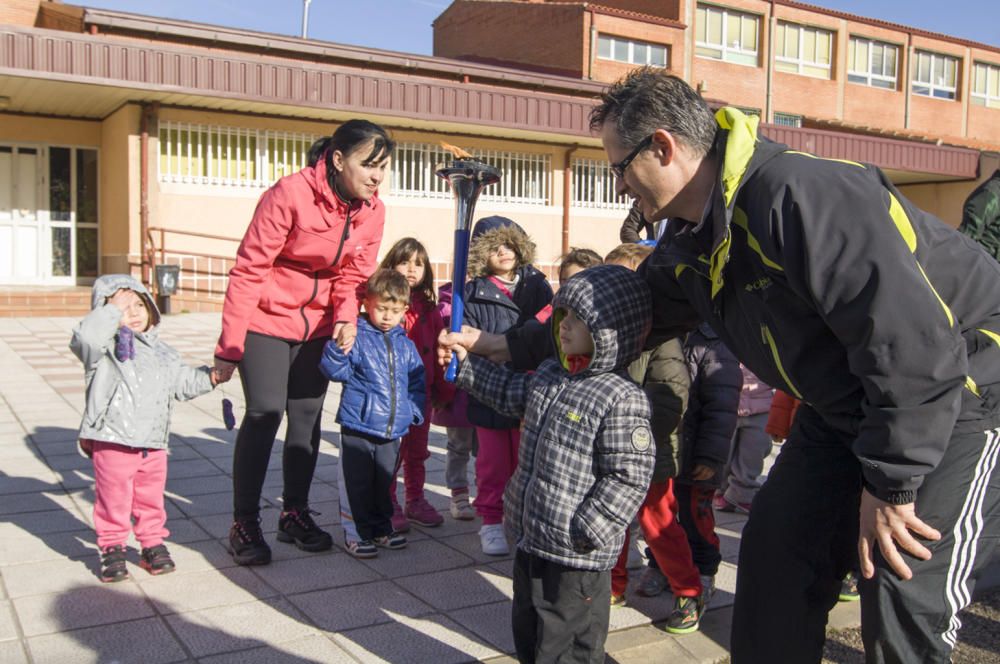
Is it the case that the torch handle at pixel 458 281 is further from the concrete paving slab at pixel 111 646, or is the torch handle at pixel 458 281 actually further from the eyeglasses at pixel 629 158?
the concrete paving slab at pixel 111 646

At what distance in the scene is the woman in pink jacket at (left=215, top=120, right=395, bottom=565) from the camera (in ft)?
14.0

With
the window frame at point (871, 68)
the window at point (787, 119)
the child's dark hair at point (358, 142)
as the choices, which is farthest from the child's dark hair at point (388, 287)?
the window frame at point (871, 68)

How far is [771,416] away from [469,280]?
68.6 inches

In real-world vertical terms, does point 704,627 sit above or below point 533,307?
below

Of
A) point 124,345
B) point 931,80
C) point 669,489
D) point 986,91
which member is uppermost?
point 931,80

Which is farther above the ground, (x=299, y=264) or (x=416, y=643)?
(x=299, y=264)

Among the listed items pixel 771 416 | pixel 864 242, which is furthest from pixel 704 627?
pixel 864 242

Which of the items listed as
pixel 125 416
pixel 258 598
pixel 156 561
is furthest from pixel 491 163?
pixel 258 598

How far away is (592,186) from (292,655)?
1912 cm

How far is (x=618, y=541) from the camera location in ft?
10.0

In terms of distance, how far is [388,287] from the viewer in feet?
15.5

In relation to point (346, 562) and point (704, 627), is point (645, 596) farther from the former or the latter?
point (346, 562)

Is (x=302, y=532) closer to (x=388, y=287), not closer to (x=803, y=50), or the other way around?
(x=388, y=287)

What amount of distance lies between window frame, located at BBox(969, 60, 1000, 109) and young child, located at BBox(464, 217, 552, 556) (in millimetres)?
40541
